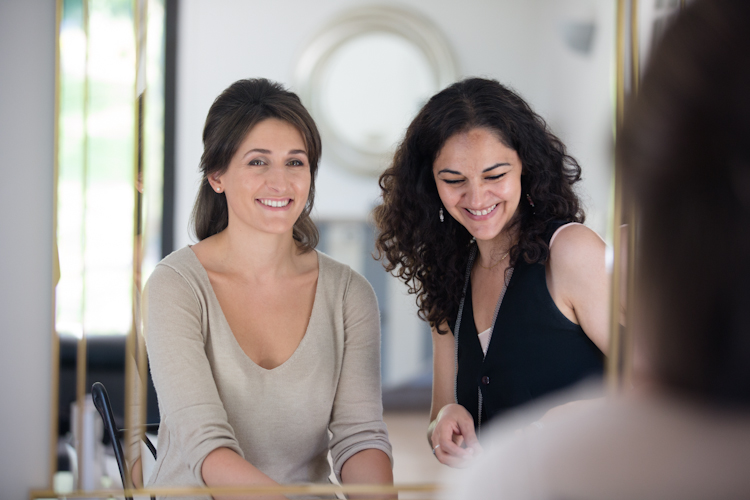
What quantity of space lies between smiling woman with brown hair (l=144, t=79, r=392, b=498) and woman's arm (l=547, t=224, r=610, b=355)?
262 mm

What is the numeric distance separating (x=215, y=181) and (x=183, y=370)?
0.25 metres

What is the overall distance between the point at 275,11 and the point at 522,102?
0.38 meters

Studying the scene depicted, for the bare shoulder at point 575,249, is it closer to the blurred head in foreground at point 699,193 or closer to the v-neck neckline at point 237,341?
the v-neck neckline at point 237,341

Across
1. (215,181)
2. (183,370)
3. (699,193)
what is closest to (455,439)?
(183,370)

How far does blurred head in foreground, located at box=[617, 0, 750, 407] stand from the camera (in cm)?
26

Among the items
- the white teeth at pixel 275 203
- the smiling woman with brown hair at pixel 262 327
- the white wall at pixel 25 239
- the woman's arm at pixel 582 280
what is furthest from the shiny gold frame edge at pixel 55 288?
the woman's arm at pixel 582 280

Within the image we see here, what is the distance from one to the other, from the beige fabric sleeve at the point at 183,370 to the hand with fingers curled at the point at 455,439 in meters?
0.27

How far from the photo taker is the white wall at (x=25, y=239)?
0.70 metres

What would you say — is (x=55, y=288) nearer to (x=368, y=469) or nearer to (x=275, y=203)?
(x=275, y=203)

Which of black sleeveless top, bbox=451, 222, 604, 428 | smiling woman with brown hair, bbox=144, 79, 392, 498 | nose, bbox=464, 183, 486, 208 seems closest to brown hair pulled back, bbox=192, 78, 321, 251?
smiling woman with brown hair, bbox=144, 79, 392, 498

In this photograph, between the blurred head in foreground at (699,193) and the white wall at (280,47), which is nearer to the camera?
the blurred head in foreground at (699,193)

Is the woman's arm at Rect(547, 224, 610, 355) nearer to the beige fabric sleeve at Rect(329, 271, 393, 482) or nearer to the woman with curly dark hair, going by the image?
the woman with curly dark hair

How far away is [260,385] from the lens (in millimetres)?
787

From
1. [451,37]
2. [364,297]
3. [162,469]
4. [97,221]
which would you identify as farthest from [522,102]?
[162,469]
